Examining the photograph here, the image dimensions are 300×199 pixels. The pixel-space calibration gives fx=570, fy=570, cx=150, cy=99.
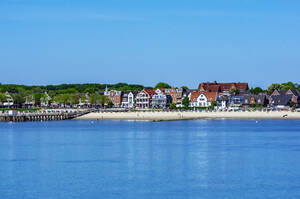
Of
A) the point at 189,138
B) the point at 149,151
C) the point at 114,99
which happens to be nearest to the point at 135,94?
the point at 114,99

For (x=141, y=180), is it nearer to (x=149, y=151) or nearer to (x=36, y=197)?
(x=36, y=197)

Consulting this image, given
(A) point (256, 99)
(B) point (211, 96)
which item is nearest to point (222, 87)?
(B) point (211, 96)

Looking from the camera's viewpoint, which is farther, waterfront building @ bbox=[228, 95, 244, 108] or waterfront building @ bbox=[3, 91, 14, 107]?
waterfront building @ bbox=[3, 91, 14, 107]

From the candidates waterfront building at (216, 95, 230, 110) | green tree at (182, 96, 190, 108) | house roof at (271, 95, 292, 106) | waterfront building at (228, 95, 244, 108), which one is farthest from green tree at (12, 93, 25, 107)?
house roof at (271, 95, 292, 106)

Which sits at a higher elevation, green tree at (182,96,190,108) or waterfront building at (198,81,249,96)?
waterfront building at (198,81,249,96)

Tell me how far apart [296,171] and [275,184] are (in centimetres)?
491

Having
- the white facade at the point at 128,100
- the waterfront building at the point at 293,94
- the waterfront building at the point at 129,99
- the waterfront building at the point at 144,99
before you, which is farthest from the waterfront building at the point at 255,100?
the white facade at the point at 128,100

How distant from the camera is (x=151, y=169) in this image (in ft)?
129

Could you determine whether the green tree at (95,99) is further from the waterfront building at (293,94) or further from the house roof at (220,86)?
the waterfront building at (293,94)

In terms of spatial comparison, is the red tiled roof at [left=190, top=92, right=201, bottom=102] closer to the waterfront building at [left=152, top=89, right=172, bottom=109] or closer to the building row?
the building row

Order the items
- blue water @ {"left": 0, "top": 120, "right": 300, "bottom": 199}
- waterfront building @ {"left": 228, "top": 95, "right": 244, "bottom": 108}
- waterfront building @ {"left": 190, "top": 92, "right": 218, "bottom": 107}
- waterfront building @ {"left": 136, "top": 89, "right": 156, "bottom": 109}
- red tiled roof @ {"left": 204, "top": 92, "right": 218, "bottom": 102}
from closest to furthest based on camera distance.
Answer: blue water @ {"left": 0, "top": 120, "right": 300, "bottom": 199} → waterfront building @ {"left": 228, "top": 95, "right": 244, "bottom": 108} → waterfront building @ {"left": 190, "top": 92, "right": 218, "bottom": 107} → red tiled roof @ {"left": 204, "top": 92, "right": 218, "bottom": 102} → waterfront building @ {"left": 136, "top": 89, "right": 156, "bottom": 109}

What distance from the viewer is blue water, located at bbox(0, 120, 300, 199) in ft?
104

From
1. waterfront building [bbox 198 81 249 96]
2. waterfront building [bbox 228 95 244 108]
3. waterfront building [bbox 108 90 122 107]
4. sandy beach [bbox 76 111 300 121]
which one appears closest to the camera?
sandy beach [bbox 76 111 300 121]

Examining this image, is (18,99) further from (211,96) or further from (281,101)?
(281,101)
